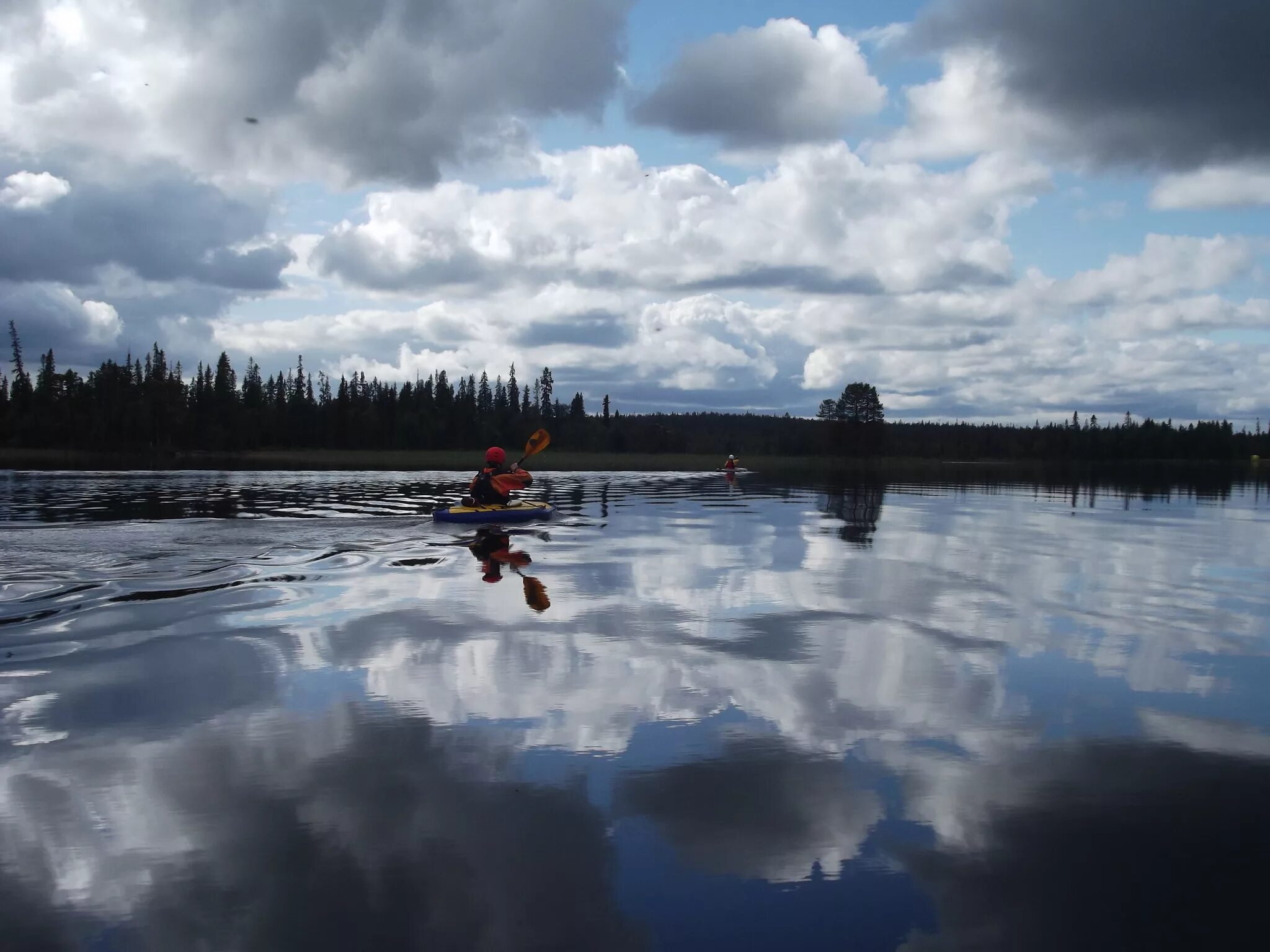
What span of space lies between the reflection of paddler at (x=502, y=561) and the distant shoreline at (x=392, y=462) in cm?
5032

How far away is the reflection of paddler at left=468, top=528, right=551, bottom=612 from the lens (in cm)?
1562

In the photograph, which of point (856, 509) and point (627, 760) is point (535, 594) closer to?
point (627, 760)

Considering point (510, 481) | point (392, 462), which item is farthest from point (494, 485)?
point (392, 462)

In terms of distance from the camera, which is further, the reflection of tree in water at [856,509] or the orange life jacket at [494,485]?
the orange life jacket at [494,485]

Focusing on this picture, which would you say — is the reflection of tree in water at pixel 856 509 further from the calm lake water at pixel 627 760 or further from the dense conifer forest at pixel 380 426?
the dense conifer forest at pixel 380 426

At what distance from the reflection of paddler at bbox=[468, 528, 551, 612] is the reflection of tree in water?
8860mm

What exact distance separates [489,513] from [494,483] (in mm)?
1195

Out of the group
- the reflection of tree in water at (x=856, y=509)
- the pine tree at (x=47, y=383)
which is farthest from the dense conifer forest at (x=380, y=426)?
the reflection of tree in water at (x=856, y=509)

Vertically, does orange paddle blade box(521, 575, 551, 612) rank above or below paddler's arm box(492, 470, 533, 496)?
below

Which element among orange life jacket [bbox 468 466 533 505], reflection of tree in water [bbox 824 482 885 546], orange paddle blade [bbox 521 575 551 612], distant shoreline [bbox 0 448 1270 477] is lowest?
distant shoreline [bbox 0 448 1270 477]

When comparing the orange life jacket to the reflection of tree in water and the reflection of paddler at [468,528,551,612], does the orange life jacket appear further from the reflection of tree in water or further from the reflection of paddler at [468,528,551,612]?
the reflection of tree in water

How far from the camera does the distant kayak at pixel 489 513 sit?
90.7ft

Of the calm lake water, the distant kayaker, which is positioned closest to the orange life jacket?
the distant kayaker

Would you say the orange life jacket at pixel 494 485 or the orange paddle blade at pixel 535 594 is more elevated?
the orange life jacket at pixel 494 485
